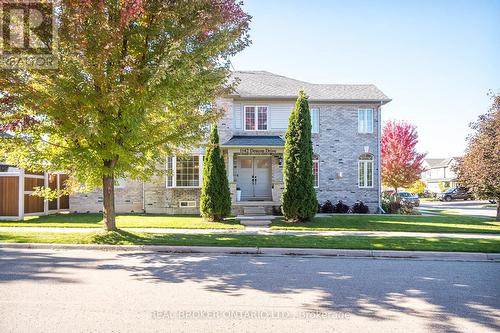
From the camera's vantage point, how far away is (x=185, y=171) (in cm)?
1991

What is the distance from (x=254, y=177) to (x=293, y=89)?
5776mm

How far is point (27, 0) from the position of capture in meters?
8.77

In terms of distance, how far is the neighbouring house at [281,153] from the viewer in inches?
787

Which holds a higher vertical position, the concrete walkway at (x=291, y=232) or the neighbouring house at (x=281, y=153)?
the neighbouring house at (x=281, y=153)

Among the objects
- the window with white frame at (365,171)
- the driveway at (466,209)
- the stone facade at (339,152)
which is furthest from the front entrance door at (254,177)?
the driveway at (466,209)

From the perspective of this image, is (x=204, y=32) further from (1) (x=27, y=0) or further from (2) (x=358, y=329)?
(2) (x=358, y=329)

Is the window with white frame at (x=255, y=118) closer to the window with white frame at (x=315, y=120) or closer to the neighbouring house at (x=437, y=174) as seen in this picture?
the window with white frame at (x=315, y=120)

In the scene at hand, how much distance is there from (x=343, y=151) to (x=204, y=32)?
13.3m

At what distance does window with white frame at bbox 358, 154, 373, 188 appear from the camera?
2106 cm

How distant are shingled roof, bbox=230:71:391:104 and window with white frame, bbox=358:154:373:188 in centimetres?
342

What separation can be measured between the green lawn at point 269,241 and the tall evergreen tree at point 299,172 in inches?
153

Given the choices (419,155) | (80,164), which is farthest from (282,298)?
(419,155)

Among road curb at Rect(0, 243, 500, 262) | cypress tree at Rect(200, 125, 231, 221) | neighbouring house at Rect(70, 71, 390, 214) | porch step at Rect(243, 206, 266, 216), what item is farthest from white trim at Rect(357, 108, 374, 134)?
road curb at Rect(0, 243, 500, 262)

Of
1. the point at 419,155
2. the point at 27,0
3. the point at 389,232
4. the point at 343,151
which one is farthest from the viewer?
the point at 419,155
